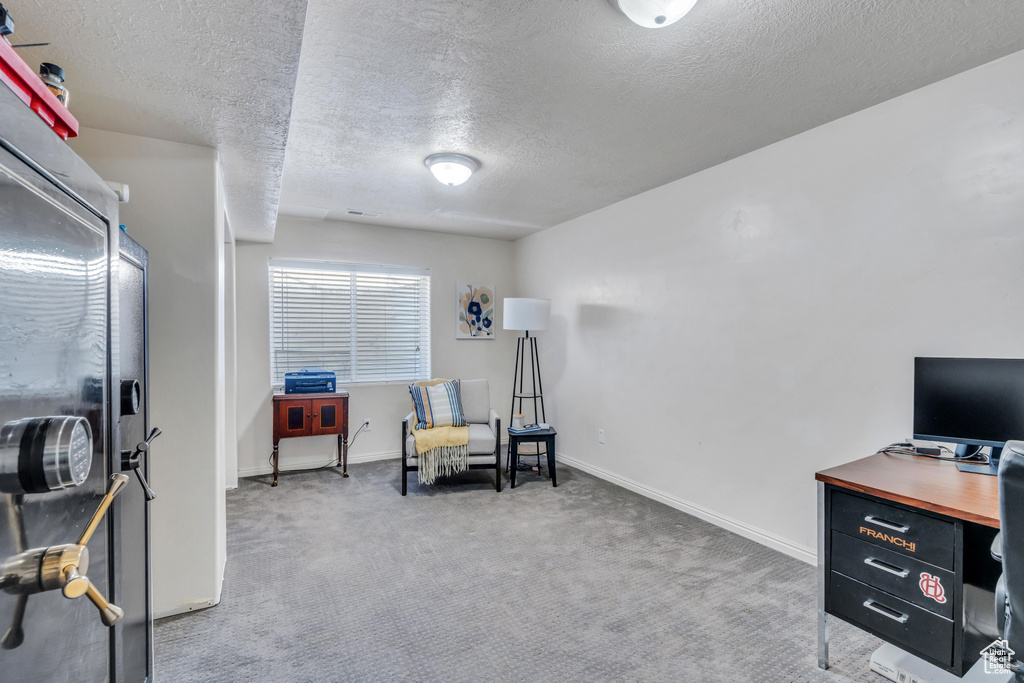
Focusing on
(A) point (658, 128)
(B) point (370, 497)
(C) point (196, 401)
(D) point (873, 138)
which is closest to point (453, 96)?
(A) point (658, 128)

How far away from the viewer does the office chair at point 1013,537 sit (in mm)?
1142

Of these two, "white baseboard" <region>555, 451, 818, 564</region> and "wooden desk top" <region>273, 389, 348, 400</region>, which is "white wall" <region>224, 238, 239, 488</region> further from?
"white baseboard" <region>555, 451, 818, 564</region>

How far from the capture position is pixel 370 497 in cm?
389

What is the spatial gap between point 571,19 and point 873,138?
1763 mm

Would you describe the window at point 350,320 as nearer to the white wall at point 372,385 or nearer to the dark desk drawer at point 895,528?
the white wall at point 372,385

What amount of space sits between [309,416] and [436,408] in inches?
45.3

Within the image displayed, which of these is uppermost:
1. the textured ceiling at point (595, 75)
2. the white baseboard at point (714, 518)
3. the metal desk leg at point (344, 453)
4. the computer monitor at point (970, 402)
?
the textured ceiling at point (595, 75)

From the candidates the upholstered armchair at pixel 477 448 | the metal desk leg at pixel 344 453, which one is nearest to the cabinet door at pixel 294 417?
the metal desk leg at pixel 344 453

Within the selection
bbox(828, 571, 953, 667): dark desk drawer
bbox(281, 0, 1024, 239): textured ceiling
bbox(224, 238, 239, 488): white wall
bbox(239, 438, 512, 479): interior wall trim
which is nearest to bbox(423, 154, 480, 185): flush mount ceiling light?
bbox(281, 0, 1024, 239): textured ceiling

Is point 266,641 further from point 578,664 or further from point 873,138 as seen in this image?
point 873,138

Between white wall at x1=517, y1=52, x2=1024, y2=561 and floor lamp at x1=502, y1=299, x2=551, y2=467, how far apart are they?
559 millimetres

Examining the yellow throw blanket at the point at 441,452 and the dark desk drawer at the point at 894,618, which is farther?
the yellow throw blanket at the point at 441,452

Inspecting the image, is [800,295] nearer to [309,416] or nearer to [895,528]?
[895,528]

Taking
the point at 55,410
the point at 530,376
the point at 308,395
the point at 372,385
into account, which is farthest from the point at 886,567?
the point at 372,385
